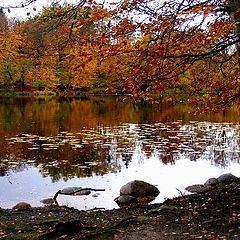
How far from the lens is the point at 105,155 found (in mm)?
21297

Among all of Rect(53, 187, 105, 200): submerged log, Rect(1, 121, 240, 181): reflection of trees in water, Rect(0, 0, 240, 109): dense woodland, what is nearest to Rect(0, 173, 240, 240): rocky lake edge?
Rect(0, 0, 240, 109): dense woodland

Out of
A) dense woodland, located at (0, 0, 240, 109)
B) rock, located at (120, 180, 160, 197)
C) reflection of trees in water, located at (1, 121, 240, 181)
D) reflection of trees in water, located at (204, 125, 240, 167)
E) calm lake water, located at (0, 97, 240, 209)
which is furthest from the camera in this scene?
reflection of trees in water, located at (204, 125, 240, 167)

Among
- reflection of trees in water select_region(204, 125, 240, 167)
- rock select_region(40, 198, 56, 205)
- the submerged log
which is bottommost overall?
rock select_region(40, 198, 56, 205)

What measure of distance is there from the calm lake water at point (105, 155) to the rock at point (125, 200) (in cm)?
20

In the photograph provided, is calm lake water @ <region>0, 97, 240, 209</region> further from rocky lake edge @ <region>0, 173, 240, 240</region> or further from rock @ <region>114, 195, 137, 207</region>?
rocky lake edge @ <region>0, 173, 240, 240</region>

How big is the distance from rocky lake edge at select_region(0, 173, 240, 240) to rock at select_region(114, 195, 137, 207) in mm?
2927

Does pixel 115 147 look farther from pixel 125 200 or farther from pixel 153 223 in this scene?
pixel 153 223

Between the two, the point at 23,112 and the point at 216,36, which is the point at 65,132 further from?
the point at 216,36

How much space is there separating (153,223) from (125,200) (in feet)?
18.1

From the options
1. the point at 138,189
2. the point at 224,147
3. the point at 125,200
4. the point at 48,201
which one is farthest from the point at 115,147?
the point at 48,201

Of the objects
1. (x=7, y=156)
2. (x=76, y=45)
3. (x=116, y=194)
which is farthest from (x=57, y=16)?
(x=7, y=156)

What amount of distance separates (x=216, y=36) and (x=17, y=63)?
5367cm

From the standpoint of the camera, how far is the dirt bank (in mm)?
7910

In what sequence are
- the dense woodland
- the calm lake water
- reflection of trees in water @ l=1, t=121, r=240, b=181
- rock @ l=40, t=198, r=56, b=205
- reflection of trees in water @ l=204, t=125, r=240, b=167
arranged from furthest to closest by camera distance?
reflection of trees in water @ l=204, t=125, r=240, b=167
reflection of trees in water @ l=1, t=121, r=240, b=181
the calm lake water
rock @ l=40, t=198, r=56, b=205
the dense woodland
